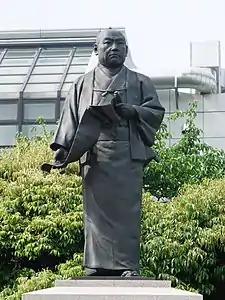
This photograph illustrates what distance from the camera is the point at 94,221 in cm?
664

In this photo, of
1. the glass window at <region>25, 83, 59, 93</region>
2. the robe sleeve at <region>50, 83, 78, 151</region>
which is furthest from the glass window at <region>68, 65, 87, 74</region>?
the robe sleeve at <region>50, 83, 78, 151</region>

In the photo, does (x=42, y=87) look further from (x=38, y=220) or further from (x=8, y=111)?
(x=38, y=220)

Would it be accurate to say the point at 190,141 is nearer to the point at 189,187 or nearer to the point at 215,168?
the point at 215,168

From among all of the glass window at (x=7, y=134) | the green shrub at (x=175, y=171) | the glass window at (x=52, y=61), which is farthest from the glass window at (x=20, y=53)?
the green shrub at (x=175, y=171)

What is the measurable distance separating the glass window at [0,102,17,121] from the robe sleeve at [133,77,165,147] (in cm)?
2107

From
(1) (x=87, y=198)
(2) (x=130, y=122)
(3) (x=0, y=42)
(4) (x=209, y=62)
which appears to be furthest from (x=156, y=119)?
(3) (x=0, y=42)

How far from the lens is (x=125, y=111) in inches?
263

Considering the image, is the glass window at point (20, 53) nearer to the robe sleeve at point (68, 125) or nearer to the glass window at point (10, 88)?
the glass window at point (10, 88)

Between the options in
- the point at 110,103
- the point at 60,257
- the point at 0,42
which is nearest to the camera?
the point at 110,103

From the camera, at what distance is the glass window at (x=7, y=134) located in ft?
89.9

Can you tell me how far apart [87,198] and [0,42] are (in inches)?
1079

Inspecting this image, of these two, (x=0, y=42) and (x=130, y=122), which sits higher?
(x=0, y=42)

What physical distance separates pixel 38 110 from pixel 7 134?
1.28 meters

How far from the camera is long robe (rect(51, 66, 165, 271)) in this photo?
6.58m
